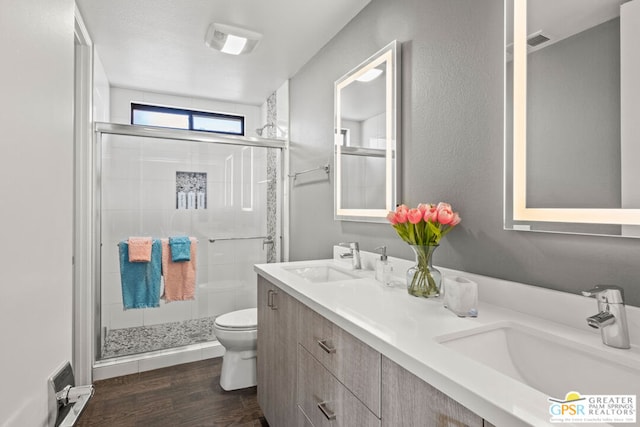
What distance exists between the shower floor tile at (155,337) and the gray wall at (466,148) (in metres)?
1.73

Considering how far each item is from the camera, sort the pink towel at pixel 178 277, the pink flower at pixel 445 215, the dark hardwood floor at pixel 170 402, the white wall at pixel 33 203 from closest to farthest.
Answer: the white wall at pixel 33 203 → the pink flower at pixel 445 215 → the dark hardwood floor at pixel 170 402 → the pink towel at pixel 178 277

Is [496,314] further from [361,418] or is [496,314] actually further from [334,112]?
[334,112]

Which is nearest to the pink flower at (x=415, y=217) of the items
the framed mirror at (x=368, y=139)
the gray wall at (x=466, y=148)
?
the gray wall at (x=466, y=148)

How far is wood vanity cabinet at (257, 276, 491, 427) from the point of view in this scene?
78 centimetres

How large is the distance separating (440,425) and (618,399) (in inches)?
14.8

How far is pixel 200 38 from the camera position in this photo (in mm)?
2371

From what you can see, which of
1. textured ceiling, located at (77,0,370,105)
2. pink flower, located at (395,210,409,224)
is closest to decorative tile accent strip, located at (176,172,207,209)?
textured ceiling, located at (77,0,370,105)

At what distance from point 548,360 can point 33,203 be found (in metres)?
1.16

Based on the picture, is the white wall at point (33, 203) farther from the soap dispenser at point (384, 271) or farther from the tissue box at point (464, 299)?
the soap dispenser at point (384, 271)

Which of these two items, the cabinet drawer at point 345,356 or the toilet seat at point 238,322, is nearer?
the cabinet drawer at point 345,356

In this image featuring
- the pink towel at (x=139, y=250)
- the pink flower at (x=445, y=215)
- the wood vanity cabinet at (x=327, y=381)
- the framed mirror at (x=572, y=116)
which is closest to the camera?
the wood vanity cabinet at (x=327, y=381)

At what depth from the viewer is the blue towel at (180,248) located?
2775 mm

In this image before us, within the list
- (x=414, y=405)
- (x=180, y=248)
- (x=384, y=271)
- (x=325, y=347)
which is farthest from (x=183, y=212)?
(x=414, y=405)

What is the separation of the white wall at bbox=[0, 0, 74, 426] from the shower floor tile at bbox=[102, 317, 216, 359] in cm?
233
